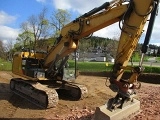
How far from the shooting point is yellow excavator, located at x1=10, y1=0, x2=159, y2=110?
620 cm

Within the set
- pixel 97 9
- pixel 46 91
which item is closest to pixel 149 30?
pixel 97 9

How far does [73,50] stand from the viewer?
378 inches

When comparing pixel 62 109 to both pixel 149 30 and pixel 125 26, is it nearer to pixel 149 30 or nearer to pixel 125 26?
pixel 125 26

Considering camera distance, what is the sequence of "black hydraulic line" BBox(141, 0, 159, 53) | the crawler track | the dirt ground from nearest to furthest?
"black hydraulic line" BBox(141, 0, 159, 53) < the dirt ground < the crawler track

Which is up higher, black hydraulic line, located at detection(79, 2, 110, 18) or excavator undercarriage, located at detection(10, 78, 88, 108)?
black hydraulic line, located at detection(79, 2, 110, 18)

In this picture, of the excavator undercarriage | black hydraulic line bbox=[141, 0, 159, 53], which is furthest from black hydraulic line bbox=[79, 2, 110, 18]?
the excavator undercarriage

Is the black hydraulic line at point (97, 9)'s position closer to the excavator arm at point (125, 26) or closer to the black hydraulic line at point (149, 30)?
the excavator arm at point (125, 26)

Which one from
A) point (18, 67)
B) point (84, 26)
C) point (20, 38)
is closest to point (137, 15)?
point (84, 26)

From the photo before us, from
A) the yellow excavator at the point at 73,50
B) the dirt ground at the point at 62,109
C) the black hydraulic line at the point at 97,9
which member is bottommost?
the dirt ground at the point at 62,109

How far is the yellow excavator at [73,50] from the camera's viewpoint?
6.20 meters

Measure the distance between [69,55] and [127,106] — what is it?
4126 millimetres

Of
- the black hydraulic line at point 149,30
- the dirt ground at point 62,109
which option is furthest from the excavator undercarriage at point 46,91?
the black hydraulic line at point 149,30

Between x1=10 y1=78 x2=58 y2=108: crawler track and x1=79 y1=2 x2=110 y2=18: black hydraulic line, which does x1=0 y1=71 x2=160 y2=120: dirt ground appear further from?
x1=79 y1=2 x2=110 y2=18: black hydraulic line

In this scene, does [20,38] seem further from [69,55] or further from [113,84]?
[113,84]
